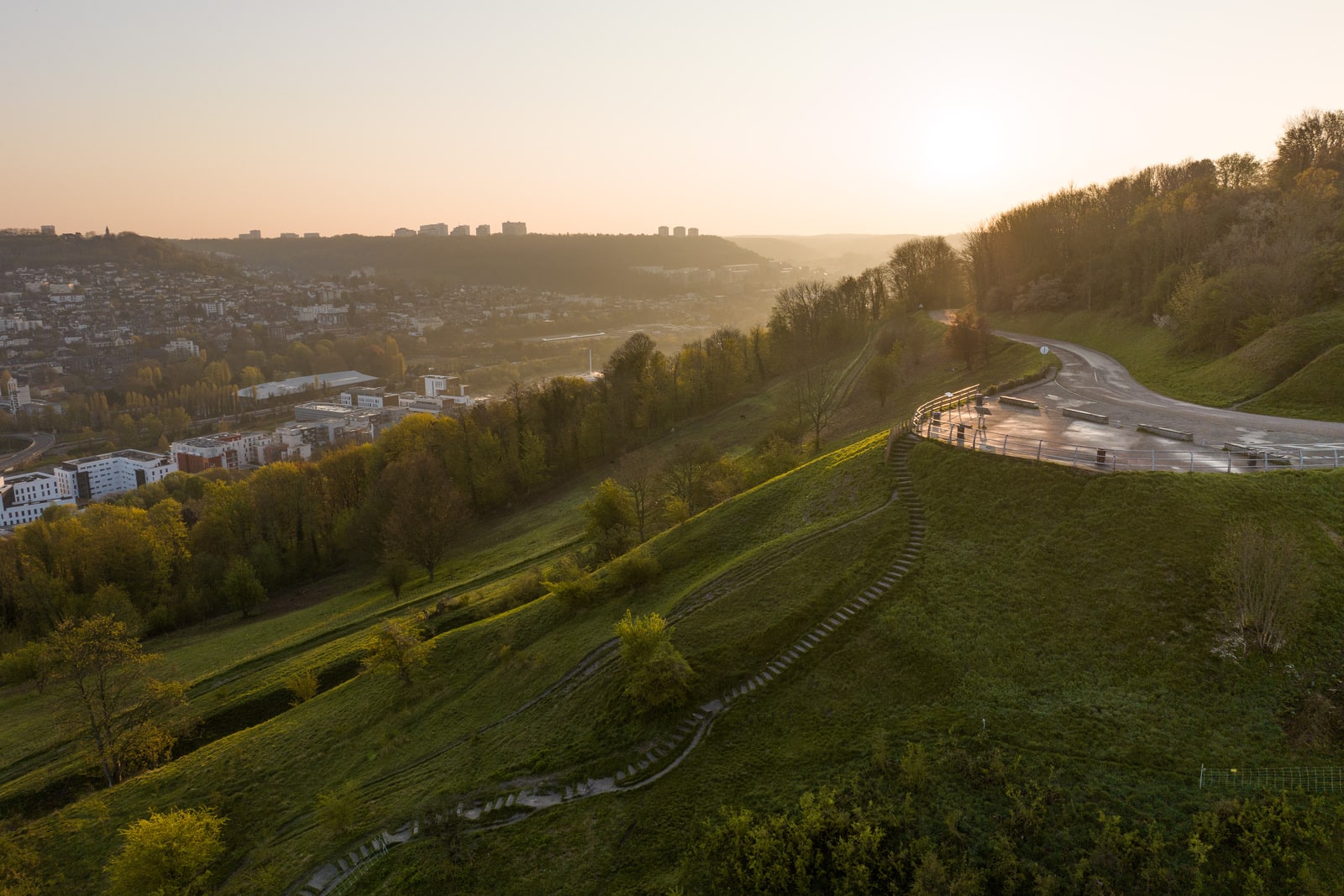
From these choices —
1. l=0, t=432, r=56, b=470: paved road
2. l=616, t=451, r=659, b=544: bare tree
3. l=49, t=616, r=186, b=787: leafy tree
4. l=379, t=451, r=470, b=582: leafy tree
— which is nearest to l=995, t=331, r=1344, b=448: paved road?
l=616, t=451, r=659, b=544: bare tree

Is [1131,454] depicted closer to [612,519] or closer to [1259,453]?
[1259,453]

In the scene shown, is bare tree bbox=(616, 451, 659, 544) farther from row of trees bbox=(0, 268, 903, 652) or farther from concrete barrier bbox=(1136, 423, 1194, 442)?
concrete barrier bbox=(1136, 423, 1194, 442)

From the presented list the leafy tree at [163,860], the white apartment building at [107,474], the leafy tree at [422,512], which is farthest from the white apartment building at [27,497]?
the leafy tree at [163,860]

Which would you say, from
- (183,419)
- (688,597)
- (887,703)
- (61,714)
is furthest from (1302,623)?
(183,419)

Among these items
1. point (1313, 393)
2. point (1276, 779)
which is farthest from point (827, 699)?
point (1313, 393)

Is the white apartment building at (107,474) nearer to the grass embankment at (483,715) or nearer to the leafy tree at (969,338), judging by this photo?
the grass embankment at (483,715)
